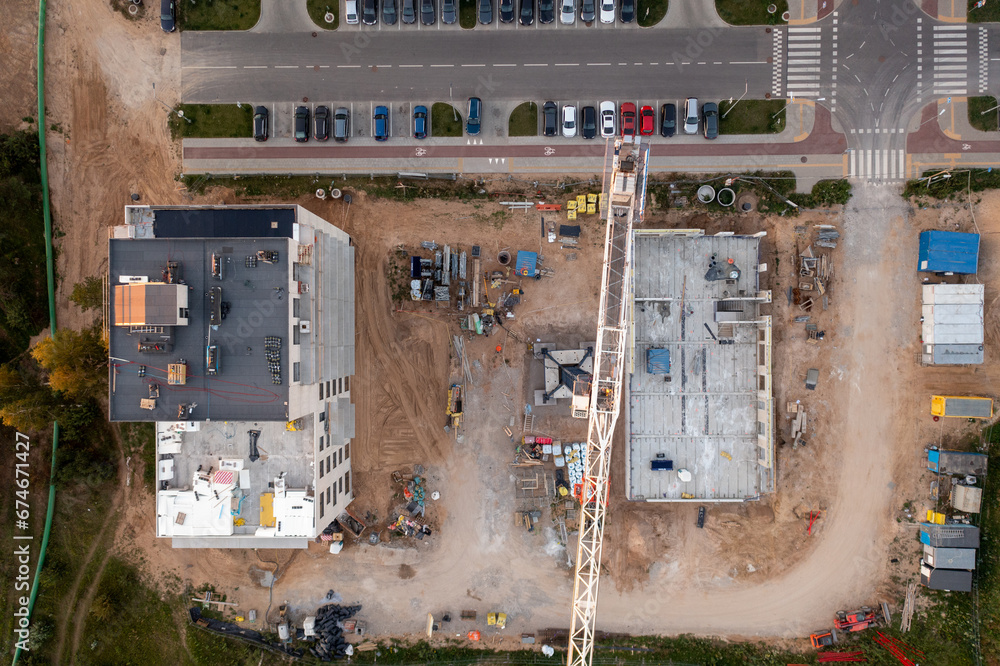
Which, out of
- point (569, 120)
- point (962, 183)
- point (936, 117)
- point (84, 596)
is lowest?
point (84, 596)

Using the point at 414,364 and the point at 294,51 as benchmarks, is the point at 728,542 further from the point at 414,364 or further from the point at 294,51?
the point at 294,51

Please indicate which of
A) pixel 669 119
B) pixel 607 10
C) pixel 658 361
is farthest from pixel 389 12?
pixel 658 361

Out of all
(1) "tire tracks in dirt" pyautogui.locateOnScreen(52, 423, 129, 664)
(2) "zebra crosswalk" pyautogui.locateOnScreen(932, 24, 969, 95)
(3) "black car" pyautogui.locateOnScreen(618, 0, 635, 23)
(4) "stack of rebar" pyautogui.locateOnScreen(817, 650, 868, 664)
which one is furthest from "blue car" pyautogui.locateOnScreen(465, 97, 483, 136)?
(4) "stack of rebar" pyautogui.locateOnScreen(817, 650, 868, 664)

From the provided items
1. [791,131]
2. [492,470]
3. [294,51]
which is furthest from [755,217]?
[294,51]

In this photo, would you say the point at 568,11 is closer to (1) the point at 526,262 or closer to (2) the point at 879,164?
(1) the point at 526,262

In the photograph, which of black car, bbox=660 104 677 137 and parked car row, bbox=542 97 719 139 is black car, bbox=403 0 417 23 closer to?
parked car row, bbox=542 97 719 139

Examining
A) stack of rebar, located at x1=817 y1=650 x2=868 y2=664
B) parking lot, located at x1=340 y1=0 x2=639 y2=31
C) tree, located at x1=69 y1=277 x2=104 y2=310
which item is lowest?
stack of rebar, located at x1=817 y1=650 x2=868 y2=664

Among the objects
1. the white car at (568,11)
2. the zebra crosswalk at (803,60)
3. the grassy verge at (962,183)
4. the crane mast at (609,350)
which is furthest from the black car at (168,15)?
the grassy verge at (962,183)
